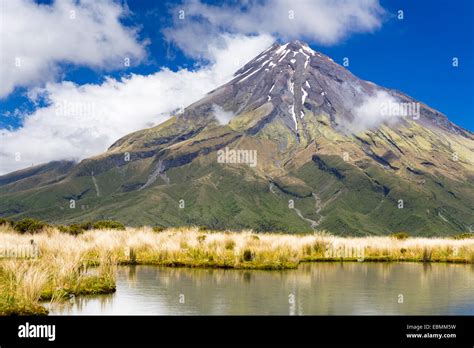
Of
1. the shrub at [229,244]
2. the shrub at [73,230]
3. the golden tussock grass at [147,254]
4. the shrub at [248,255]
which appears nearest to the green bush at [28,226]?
the golden tussock grass at [147,254]

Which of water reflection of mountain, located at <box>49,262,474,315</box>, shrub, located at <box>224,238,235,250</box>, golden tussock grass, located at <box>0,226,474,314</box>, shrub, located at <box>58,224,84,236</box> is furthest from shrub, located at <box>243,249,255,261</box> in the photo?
shrub, located at <box>58,224,84,236</box>

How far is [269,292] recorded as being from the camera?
20.7m

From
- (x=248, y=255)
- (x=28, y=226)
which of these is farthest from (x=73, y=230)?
(x=248, y=255)

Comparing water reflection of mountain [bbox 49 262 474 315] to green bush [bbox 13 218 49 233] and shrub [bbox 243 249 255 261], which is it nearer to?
shrub [bbox 243 249 255 261]

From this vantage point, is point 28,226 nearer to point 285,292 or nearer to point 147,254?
point 147,254

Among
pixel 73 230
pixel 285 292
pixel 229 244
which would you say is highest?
pixel 73 230

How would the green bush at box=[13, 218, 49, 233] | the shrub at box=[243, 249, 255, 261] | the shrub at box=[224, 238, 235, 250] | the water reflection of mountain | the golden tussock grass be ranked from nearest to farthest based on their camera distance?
the water reflection of mountain, the golden tussock grass, the shrub at box=[243, 249, 255, 261], the shrub at box=[224, 238, 235, 250], the green bush at box=[13, 218, 49, 233]

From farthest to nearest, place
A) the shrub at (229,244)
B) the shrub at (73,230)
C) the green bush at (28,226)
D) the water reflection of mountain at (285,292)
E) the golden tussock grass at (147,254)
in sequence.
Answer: the green bush at (28,226) → the shrub at (73,230) → the shrub at (229,244) → the golden tussock grass at (147,254) → the water reflection of mountain at (285,292)

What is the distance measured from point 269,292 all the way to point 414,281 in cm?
838

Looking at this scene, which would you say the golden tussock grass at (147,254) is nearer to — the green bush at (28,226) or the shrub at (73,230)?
the green bush at (28,226)

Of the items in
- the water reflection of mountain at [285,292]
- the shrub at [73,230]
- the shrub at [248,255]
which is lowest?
the water reflection of mountain at [285,292]

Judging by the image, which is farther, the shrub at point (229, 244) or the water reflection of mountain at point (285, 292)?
the shrub at point (229, 244)

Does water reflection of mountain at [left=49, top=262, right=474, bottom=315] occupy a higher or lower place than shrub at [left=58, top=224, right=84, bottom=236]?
lower
